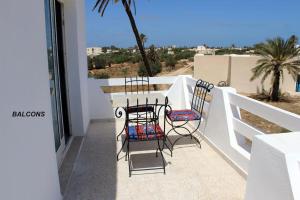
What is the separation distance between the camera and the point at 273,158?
1757 mm

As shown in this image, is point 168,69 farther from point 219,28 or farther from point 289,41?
point 219,28

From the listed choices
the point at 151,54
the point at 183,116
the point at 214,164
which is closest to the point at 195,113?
the point at 183,116

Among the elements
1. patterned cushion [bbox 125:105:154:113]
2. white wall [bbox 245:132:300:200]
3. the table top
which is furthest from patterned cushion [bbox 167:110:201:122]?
white wall [bbox 245:132:300:200]

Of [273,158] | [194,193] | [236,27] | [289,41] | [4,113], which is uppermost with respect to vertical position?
[236,27]

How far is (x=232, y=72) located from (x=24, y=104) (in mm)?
14412

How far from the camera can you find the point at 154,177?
3.04 metres

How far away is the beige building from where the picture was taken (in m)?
14.8

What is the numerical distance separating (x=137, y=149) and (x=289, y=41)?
38.3ft

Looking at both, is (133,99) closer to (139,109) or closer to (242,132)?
(139,109)

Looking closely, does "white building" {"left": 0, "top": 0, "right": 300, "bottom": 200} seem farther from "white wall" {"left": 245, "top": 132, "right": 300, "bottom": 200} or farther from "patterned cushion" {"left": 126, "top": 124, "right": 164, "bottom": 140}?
"patterned cushion" {"left": 126, "top": 124, "right": 164, "bottom": 140}

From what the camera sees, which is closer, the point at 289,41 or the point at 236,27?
the point at 289,41

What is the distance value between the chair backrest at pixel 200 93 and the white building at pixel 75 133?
16 cm

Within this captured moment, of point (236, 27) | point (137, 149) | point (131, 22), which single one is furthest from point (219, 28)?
point (137, 149)

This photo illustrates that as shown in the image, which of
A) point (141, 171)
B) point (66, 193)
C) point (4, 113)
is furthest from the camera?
point (141, 171)
